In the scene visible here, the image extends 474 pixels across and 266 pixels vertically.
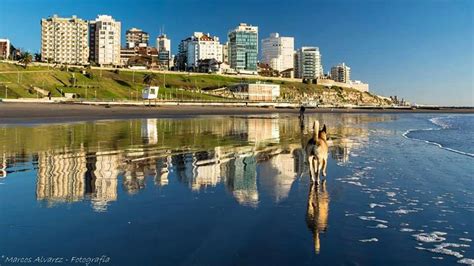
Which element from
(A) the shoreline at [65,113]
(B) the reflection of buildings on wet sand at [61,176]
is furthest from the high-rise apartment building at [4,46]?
(B) the reflection of buildings on wet sand at [61,176]


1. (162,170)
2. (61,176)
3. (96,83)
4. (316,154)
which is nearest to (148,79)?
(96,83)

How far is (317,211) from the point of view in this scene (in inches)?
294

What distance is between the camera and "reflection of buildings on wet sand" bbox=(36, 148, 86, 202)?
842cm

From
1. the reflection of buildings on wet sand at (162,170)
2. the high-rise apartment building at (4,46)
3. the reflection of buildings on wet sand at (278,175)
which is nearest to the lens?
the reflection of buildings on wet sand at (278,175)

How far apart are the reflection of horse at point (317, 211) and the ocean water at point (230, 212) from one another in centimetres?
2

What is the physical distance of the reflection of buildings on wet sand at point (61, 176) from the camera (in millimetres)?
8422

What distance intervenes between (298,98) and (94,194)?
187074 mm

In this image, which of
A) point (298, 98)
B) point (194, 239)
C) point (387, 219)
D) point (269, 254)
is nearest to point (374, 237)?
point (387, 219)

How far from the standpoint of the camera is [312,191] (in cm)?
924

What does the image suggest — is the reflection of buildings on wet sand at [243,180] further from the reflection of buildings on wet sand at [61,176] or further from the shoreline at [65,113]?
the shoreline at [65,113]

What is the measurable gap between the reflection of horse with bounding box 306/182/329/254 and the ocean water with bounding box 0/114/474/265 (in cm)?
2

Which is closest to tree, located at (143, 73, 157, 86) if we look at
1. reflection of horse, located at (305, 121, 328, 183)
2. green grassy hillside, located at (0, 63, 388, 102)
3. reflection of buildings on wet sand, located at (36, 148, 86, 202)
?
green grassy hillside, located at (0, 63, 388, 102)

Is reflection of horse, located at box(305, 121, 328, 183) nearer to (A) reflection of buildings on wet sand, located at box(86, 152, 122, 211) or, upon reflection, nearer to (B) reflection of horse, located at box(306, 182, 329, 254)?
(B) reflection of horse, located at box(306, 182, 329, 254)

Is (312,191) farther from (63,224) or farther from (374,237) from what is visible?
(63,224)
